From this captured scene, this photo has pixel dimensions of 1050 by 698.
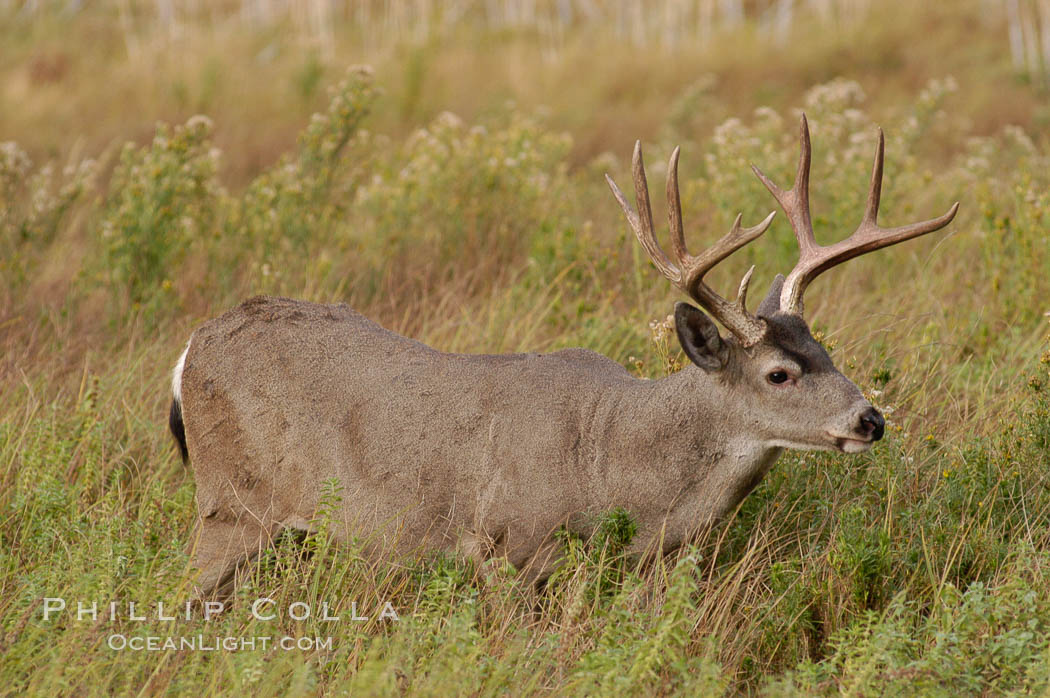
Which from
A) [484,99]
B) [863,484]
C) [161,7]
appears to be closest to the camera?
[863,484]

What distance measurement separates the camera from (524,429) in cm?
415

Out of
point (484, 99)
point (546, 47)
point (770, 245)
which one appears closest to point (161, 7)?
point (546, 47)

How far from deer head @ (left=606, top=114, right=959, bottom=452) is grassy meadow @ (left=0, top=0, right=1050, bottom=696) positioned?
1.44 feet

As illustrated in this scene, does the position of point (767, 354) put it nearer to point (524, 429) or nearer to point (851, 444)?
point (851, 444)

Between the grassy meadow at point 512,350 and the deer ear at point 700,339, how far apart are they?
64 centimetres

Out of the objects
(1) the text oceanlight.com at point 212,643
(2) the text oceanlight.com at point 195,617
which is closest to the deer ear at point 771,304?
(2) the text oceanlight.com at point 195,617

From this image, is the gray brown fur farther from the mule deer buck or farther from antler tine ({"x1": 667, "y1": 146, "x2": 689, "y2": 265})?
antler tine ({"x1": 667, "y1": 146, "x2": 689, "y2": 265})

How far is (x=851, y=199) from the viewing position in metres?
7.35

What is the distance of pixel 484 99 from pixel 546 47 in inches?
161

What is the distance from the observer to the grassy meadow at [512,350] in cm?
357

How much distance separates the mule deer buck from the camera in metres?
4.06

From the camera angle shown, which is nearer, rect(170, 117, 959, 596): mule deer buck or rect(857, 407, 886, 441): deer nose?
rect(857, 407, 886, 441): deer nose

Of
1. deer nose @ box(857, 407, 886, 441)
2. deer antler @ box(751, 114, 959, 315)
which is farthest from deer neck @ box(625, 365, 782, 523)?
deer antler @ box(751, 114, 959, 315)

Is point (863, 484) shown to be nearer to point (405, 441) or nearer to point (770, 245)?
point (405, 441)
